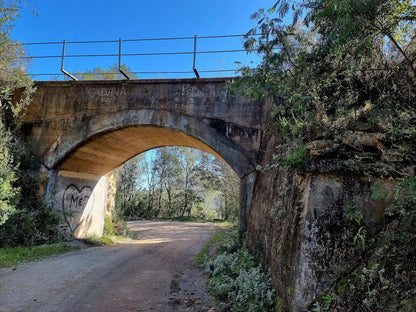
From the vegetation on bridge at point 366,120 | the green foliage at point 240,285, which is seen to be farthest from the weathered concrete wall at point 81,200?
the vegetation on bridge at point 366,120

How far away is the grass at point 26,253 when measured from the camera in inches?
275

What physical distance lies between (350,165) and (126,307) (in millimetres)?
4006

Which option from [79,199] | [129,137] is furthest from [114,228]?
[129,137]

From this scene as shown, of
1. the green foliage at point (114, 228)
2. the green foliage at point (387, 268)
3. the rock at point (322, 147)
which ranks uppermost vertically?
the rock at point (322, 147)

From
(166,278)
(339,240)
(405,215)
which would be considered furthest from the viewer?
(166,278)

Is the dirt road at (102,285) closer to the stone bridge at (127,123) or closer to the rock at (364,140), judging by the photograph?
the stone bridge at (127,123)

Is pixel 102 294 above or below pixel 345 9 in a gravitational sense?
below

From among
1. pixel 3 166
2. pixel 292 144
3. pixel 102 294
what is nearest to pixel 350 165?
pixel 292 144

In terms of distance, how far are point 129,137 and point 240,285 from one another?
295 inches

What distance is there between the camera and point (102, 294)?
4.99 m

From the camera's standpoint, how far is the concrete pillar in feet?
26.8

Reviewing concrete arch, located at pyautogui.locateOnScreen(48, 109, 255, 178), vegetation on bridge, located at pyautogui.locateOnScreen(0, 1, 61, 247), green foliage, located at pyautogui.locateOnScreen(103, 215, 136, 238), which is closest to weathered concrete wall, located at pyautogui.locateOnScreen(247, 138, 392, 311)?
concrete arch, located at pyautogui.locateOnScreen(48, 109, 255, 178)

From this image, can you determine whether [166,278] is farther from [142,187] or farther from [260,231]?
[142,187]

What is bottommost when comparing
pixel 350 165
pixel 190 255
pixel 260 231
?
pixel 190 255
